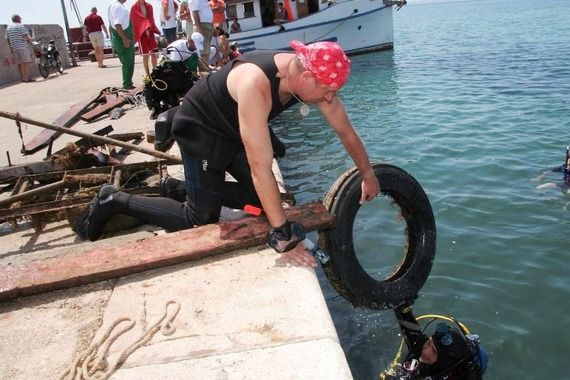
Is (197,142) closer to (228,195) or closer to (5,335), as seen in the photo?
(228,195)

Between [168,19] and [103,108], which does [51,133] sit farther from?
[168,19]

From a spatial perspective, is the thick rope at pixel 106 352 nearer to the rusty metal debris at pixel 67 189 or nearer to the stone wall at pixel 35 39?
the rusty metal debris at pixel 67 189

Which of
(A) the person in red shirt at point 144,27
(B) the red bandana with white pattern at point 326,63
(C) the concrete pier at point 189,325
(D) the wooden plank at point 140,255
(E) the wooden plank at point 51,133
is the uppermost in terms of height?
(A) the person in red shirt at point 144,27

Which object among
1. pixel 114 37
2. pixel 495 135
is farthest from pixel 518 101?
pixel 114 37

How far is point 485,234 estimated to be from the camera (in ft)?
20.4

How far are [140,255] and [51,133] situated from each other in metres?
5.32

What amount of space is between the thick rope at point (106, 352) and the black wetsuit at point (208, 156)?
3.71 ft

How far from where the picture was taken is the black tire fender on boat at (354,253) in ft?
10.7

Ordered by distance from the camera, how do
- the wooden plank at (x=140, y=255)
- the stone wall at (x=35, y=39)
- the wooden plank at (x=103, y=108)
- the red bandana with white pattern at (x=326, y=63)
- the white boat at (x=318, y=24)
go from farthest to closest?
the white boat at (x=318, y=24), the stone wall at (x=35, y=39), the wooden plank at (x=103, y=108), the wooden plank at (x=140, y=255), the red bandana with white pattern at (x=326, y=63)

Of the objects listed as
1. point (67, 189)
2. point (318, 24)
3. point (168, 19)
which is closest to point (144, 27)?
point (168, 19)

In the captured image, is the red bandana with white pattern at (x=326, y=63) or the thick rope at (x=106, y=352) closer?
the thick rope at (x=106, y=352)

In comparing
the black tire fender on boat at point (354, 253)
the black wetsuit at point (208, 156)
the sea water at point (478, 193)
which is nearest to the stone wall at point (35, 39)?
the sea water at point (478, 193)

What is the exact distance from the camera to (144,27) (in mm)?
10547

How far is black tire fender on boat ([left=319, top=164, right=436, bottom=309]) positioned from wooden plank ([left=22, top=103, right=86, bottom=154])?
15.6 ft
